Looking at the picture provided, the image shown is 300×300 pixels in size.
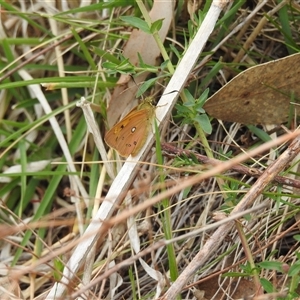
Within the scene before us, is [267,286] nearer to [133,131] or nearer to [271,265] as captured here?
[271,265]

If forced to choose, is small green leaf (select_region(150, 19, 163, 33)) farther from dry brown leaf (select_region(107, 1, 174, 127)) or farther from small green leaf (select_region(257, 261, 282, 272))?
small green leaf (select_region(257, 261, 282, 272))

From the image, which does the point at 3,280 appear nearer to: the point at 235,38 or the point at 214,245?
the point at 214,245

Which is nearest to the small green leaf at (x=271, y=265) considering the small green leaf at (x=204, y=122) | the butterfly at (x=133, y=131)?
the small green leaf at (x=204, y=122)

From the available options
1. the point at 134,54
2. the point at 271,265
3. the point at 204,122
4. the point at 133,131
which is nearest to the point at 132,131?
the point at 133,131

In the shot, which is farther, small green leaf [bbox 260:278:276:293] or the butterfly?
the butterfly

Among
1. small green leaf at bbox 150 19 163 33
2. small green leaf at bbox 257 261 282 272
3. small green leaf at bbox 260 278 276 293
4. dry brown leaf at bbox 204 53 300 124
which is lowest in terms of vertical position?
small green leaf at bbox 260 278 276 293

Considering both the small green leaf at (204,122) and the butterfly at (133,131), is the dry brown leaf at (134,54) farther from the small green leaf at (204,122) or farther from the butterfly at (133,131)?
the small green leaf at (204,122)

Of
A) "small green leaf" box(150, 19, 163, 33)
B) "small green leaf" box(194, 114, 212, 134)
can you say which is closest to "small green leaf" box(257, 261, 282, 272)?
"small green leaf" box(194, 114, 212, 134)
